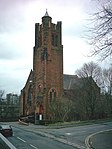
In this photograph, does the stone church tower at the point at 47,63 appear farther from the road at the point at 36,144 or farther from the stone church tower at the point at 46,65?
the road at the point at 36,144

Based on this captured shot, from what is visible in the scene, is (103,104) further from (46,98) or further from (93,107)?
(46,98)

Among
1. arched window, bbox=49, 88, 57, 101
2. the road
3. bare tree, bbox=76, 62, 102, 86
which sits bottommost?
the road

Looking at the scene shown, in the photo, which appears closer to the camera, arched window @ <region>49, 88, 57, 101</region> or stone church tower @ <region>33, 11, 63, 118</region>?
arched window @ <region>49, 88, 57, 101</region>

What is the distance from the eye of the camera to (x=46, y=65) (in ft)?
233

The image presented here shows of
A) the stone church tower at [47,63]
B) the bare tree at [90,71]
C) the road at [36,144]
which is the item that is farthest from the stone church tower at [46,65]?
the road at [36,144]

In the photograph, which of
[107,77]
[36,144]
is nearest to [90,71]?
[107,77]

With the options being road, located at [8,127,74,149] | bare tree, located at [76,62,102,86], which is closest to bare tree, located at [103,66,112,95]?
bare tree, located at [76,62,102,86]

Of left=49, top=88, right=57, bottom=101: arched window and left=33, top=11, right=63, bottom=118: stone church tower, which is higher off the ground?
left=33, top=11, right=63, bottom=118: stone church tower

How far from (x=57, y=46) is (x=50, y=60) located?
4.43m

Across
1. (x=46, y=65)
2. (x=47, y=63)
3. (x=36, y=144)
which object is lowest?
(x=36, y=144)

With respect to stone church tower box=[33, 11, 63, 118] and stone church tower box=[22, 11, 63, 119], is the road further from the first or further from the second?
stone church tower box=[33, 11, 63, 118]

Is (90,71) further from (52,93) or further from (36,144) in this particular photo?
(36,144)

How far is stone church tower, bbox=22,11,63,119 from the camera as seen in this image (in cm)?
7019

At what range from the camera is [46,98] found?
6950cm
